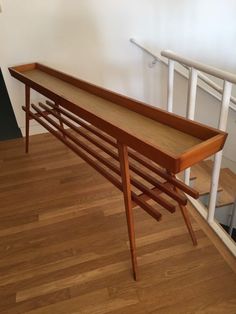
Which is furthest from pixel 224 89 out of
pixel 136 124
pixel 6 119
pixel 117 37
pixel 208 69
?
pixel 6 119

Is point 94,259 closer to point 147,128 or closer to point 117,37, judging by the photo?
point 147,128

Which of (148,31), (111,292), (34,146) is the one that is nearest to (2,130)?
(34,146)

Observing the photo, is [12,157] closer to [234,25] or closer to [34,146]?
[34,146]

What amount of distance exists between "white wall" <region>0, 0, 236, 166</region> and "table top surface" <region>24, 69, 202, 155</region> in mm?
783

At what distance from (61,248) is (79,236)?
12cm

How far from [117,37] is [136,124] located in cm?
154

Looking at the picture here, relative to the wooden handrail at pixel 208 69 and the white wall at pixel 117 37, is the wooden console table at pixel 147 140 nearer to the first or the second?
the wooden handrail at pixel 208 69

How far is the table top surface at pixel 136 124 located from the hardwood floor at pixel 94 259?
2.18 ft

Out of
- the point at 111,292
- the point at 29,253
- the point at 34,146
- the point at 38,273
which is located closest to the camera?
the point at 111,292

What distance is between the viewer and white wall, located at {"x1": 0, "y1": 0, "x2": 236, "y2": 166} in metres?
2.23

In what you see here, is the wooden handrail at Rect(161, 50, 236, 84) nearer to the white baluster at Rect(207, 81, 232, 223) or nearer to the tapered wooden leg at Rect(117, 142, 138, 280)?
the white baluster at Rect(207, 81, 232, 223)

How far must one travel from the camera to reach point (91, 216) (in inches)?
66.5

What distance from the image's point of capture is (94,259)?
1.42m

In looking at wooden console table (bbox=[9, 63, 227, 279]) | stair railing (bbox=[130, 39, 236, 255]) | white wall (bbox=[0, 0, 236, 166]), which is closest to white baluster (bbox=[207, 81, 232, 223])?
stair railing (bbox=[130, 39, 236, 255])
